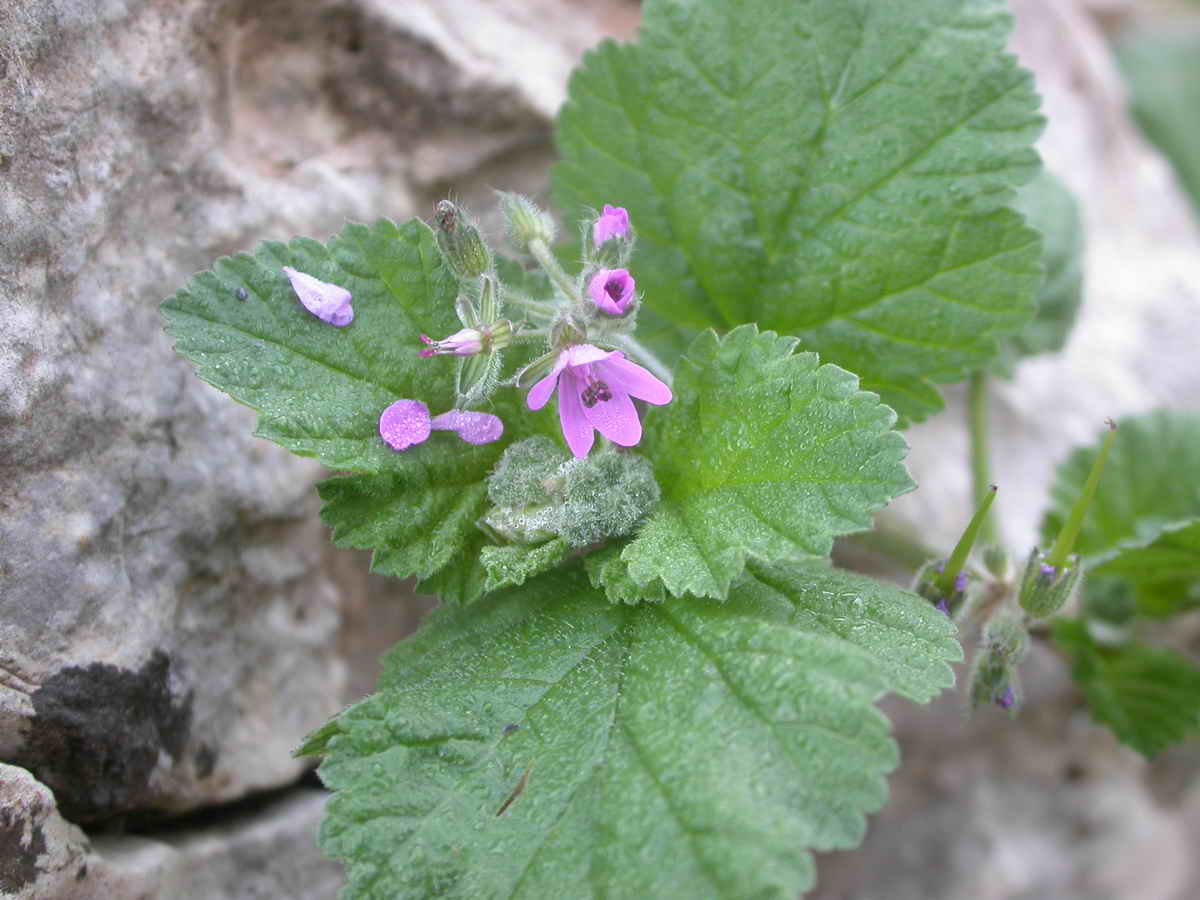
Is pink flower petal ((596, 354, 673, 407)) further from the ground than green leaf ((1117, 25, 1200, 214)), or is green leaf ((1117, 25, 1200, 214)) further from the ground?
green leaf ((1117, 25, 1200, 214))

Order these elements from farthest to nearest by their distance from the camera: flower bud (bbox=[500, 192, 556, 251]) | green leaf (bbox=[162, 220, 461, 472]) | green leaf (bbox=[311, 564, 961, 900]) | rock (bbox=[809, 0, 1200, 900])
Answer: rock (bbox=[809, 0, 1200, 900]) < flower bud (bbox=[500, 192, 556, 251]) < green leaf (bbox=[162, 220, 461, 472]) < green leaf (bbox=[311, 564, 961, 900])

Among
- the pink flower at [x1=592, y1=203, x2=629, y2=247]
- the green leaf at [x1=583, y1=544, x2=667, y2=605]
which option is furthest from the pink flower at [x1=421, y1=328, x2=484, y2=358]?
the green leaf at [x1=583, y1=544, x2=667, y2=605]

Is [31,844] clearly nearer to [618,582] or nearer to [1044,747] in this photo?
[618,582]

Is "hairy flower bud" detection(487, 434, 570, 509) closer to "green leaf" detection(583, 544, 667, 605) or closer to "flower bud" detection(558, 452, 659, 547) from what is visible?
"flower bud" detection(558, 452, 659, 547)

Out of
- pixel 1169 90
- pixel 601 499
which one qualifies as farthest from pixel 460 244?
pixel 1169 90

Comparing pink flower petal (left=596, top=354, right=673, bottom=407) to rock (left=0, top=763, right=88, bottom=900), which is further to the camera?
pink flower petal (left=596, top=354, right=673, bottom=407)

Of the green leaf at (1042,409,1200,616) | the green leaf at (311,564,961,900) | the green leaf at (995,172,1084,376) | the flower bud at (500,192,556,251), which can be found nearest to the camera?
the green leaf at (311,564,961,900)
